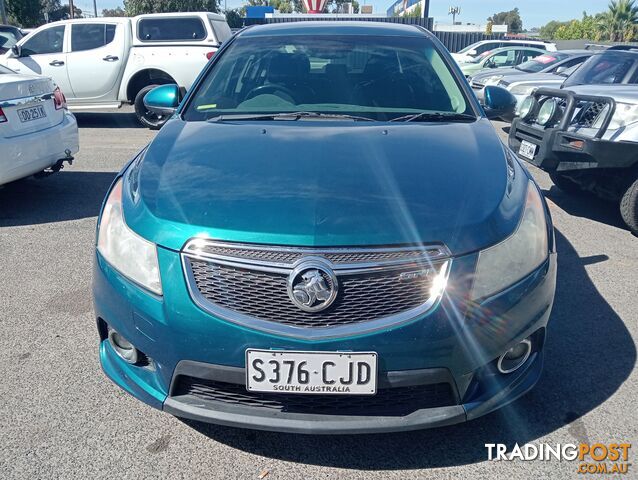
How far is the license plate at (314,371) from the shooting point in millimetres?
1965

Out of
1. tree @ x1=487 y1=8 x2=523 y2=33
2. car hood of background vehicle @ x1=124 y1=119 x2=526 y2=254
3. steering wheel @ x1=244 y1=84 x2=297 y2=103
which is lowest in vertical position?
tree @ x1=487 y1=8 x2=523 y2=33

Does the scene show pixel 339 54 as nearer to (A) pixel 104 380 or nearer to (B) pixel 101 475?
(A) pixel 104 380

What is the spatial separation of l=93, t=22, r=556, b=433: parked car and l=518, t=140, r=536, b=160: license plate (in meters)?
2.94

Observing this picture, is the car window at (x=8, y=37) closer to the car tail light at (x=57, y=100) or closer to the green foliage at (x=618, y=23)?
the car tail light at (x=57, y=100)

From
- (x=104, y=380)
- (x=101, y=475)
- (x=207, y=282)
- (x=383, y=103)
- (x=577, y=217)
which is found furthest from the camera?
(x=577, y=217)

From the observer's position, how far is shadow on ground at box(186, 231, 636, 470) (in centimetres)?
230

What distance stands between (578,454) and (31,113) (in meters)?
4.94

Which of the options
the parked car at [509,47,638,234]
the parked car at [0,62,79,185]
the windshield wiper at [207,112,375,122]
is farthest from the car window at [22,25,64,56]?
the windshield wiper at [207,112,375,122]

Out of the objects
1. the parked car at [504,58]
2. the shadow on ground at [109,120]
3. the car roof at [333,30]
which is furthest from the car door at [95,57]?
the parked car at [504,58]

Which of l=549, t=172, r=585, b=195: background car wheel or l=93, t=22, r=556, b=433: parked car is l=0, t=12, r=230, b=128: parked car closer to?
l=549, t=172, r=585, b=195: background car wheel

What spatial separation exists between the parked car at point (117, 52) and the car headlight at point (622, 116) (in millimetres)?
7274

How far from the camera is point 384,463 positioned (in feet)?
7.44

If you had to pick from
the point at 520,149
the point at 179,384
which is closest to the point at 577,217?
the point at 520,149

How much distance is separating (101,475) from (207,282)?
2.73ft
